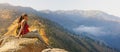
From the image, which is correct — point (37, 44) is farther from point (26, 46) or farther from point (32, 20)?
point (32, 20)

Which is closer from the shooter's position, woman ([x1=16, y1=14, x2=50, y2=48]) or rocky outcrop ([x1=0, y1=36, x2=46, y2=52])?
rocky outcrop ([x1=0, y1=36, x2=46, y2=52])

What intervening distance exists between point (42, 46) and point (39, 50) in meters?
0.62

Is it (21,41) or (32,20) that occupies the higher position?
(21,41)

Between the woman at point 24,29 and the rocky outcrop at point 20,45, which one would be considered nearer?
the rocky outcrop at point 20,45

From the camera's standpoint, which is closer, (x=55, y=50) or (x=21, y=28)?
(x=55, y=50)

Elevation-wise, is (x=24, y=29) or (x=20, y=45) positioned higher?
(x=24, y=29)

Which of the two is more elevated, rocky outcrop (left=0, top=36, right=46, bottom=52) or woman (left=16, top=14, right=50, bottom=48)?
woman (left=16, top=14, right=50, bottom=48)

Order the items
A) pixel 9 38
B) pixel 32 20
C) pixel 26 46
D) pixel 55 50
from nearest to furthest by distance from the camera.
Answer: pixel 55 50, pixel 26 46, pixel 9 38, pixel 32 20

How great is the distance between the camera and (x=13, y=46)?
24188 millimetres

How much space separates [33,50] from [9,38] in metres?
2.69

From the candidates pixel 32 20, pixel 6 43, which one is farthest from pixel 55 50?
pixel 32 20

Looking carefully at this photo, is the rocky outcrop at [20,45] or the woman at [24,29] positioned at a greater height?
the woman at [24,29]

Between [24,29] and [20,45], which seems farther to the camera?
[24,29]

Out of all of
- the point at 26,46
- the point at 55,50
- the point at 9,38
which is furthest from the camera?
the point at 9,38
